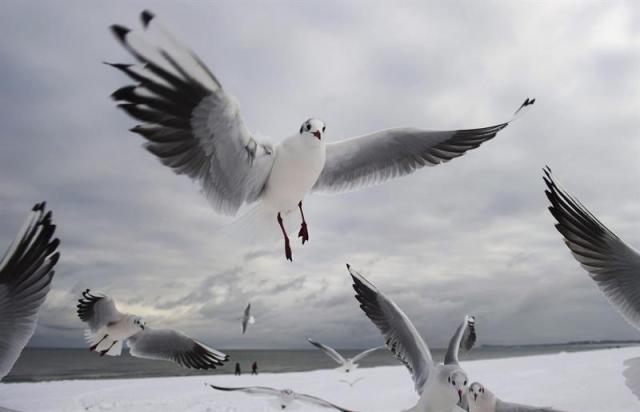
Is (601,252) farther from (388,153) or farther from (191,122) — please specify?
(191,122)

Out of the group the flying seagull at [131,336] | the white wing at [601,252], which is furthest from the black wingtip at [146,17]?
the flying seagull at [131,336]

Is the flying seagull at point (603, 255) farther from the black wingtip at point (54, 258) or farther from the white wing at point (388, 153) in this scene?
the black wingtip at point (54, 258)

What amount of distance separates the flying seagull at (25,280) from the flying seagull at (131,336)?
174 centimetres

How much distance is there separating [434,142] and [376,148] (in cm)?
32

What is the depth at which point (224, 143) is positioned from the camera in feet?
7.65

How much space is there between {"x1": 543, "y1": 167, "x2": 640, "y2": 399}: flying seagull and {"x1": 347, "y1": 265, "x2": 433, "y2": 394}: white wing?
1114 mm

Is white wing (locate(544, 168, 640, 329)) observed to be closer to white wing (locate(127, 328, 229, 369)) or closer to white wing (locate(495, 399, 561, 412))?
white wing (locate(495, 399, 561, 412))

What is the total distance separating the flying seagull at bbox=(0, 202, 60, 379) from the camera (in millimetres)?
1686

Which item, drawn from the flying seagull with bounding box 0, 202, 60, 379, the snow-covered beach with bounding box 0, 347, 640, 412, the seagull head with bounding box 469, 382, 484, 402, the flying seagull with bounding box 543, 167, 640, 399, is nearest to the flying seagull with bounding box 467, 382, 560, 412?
the seagull head with bounding box 469, 382, 484, 402

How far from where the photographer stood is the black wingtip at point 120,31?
1527 mm

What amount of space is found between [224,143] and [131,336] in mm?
2375

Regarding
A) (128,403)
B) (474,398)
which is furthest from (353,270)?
(128,403)

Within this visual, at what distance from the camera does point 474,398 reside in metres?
2.81

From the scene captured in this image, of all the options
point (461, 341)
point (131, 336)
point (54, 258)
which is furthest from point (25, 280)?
point (461, 341)
